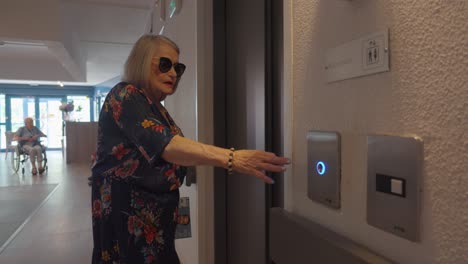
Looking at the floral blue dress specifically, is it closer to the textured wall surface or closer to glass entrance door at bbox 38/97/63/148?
the textured wall surface

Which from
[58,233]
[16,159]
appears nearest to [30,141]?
[16,159]

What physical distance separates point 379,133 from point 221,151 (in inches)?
19.0

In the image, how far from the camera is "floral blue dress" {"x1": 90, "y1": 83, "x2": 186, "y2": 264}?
1.17 meters

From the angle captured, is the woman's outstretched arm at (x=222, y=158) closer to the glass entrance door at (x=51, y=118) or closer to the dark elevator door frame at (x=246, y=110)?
the dark elevator door frame at (x=246, y=110)

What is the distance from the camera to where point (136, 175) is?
1.22 meters

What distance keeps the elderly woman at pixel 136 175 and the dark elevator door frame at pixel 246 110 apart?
0.43 metres

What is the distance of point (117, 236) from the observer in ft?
4.23

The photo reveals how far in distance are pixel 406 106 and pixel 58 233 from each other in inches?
154

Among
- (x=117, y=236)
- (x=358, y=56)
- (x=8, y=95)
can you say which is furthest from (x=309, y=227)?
(x=8, y=95)

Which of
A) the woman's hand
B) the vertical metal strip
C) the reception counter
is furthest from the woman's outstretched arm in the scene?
the reception counter

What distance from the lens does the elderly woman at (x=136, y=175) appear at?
1.17m

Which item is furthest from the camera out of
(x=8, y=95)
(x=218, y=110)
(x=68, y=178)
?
(x=8, y=95)

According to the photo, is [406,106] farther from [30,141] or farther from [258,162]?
[30,141]

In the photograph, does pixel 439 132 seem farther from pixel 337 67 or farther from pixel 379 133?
pixel 337 67
